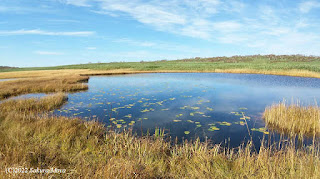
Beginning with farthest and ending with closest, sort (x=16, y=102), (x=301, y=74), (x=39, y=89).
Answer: (x=301, y=74), (x=39, y=89), (x=16, y=102)

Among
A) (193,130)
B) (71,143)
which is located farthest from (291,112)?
(71,143)

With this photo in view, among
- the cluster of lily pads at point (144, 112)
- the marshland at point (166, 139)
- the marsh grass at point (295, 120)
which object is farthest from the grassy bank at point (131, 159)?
the marsh grass at point (295, 120)

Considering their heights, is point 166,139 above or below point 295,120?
below

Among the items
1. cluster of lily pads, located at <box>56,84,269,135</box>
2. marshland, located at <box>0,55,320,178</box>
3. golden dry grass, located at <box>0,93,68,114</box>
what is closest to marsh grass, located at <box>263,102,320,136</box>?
marshland, located at <box>0,55,320,178</box>

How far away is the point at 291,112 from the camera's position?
8.80 metres

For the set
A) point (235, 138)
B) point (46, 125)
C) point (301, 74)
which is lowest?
point (235, 138)

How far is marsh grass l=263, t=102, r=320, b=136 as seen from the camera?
7.81 metres

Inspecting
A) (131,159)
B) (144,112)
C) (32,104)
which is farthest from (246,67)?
(131,159)

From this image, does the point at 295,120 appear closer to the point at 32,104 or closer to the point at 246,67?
the point at 32,104

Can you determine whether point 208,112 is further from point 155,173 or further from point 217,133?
point 155,173

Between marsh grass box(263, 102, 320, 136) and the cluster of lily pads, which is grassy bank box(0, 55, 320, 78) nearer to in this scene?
marsh grass box(263, 102, 320, 136)

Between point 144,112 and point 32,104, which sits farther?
point 32,104

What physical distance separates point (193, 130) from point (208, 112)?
3061 millimetres

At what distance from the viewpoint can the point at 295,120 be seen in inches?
326
